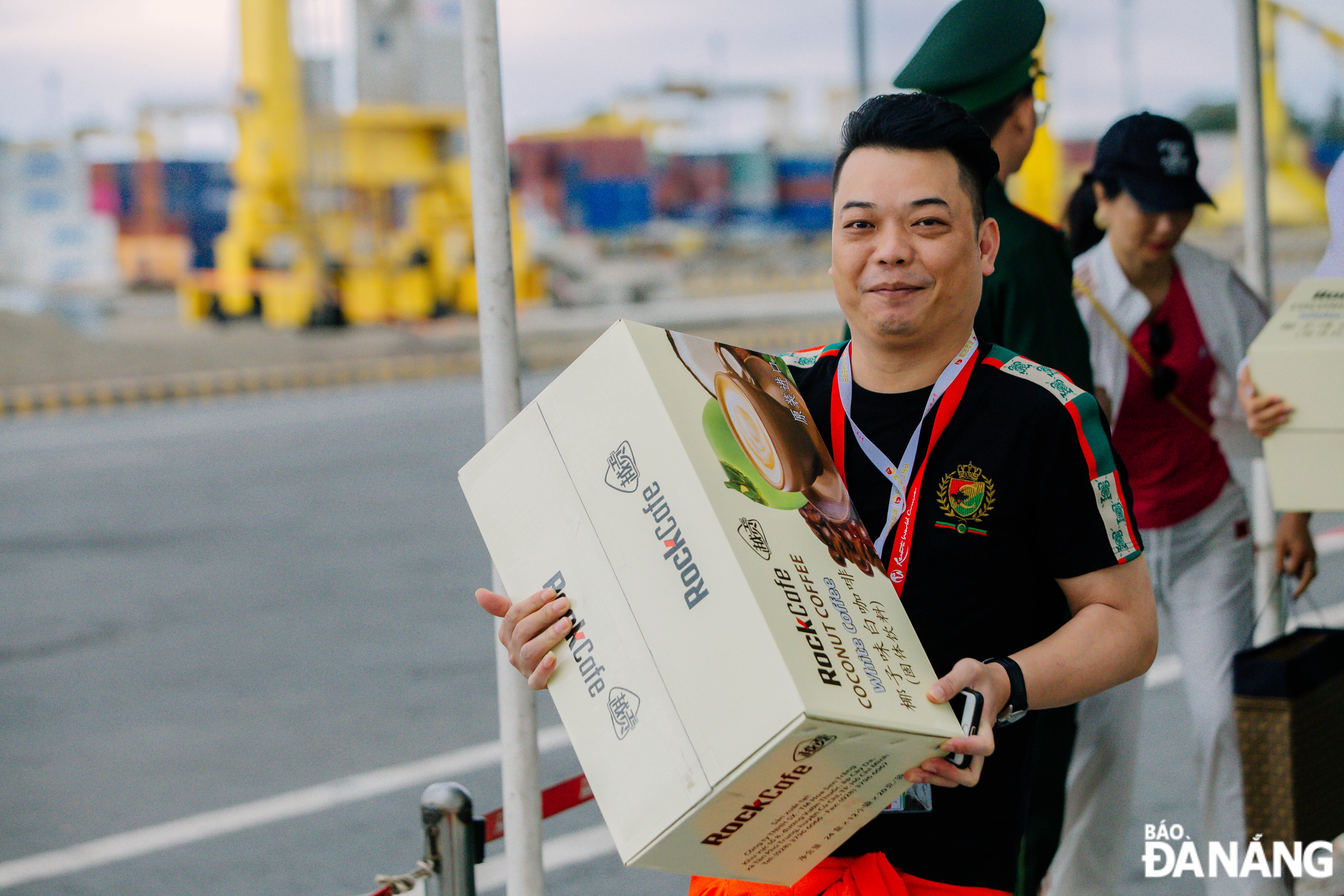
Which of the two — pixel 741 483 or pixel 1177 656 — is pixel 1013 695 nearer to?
pixel 741 483

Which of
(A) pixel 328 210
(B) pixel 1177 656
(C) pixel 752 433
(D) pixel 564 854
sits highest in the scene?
(A) pixel 328 210

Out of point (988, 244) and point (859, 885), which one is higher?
point (988, 244)

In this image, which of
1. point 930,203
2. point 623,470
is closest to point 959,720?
point 623,470

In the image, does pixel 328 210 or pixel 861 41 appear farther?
pixel 328 210

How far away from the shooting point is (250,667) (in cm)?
664

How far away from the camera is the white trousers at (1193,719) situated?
3359mm

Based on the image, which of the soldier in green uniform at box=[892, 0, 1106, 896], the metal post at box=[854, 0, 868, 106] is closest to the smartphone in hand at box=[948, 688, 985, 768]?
the soldier in green uniform at box=[892, 0, 1106, 896]

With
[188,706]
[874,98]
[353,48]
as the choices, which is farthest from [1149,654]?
[353,48]

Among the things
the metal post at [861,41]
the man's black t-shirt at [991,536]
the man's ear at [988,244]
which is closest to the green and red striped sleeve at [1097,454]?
the man's black t-shirt at [991,536]

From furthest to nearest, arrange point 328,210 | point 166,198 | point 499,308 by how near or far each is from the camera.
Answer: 1. point 166,198
2. point 328,210
3. point 499,308

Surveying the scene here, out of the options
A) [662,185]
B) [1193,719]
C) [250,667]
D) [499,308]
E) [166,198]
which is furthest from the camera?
[662,185]

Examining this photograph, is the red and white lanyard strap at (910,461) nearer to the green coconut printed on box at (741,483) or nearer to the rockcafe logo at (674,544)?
the green coconut printed on box at (741,483)

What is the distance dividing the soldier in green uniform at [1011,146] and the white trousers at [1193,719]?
78cm

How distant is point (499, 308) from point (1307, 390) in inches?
59.4
